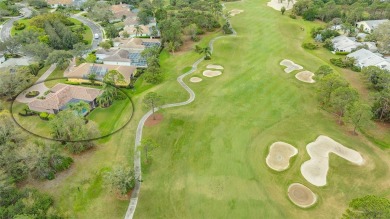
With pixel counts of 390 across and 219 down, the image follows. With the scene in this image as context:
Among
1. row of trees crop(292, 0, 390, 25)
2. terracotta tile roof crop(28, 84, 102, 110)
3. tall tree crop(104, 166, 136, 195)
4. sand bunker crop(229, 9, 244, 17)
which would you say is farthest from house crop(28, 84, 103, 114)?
row of trees crop(292, 0, 390, 25)

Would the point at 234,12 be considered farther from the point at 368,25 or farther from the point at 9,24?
the point at 9,24

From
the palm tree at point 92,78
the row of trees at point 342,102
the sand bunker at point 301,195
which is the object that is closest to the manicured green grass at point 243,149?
the sand bunker at point 301,195

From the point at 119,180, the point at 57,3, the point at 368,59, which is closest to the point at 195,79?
the point at 119,180

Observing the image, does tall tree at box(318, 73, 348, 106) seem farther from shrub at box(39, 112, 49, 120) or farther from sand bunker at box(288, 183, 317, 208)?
shrub at box(39, 112, 49, 120)

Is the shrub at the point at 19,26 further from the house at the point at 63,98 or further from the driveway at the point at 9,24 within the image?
the house at the point at 63,98

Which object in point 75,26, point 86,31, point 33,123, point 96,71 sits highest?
point 96,71
